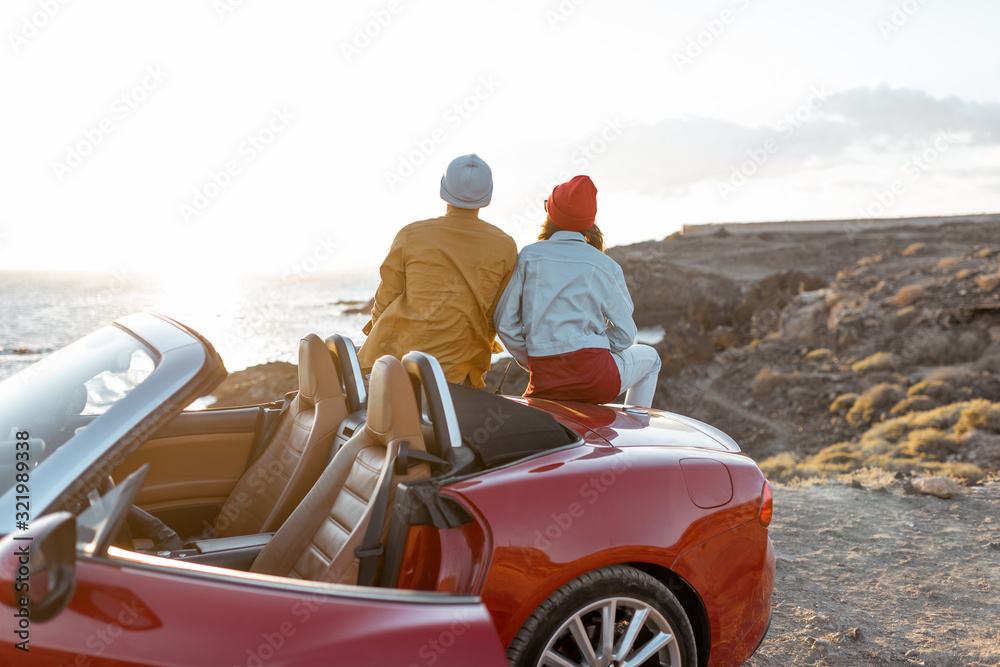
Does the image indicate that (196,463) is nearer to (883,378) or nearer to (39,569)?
(39,569)

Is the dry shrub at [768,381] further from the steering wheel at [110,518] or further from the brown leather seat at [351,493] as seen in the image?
the steering wheel at [110,518]

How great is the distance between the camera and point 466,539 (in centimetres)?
219

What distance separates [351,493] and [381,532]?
360 millimetres

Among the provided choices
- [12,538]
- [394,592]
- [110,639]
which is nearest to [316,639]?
[394,592]

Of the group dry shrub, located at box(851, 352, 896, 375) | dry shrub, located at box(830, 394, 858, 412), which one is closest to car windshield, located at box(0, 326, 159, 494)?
dry shrub, located at box(830, 394, 858, 412)

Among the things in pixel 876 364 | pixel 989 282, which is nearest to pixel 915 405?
pixel 876 364

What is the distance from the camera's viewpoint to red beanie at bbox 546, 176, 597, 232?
12.5 feet

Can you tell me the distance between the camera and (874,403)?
1500 centimetres

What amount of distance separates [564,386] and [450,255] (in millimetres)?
975

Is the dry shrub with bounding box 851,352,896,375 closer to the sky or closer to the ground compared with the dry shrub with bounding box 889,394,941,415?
closer to the sky

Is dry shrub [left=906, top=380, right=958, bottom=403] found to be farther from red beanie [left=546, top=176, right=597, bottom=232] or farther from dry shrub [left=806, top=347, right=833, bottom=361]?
red beanie [left=546, top=176, right=597, bottom=232]

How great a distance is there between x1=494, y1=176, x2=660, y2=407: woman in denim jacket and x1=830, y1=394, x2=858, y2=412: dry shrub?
546 inches

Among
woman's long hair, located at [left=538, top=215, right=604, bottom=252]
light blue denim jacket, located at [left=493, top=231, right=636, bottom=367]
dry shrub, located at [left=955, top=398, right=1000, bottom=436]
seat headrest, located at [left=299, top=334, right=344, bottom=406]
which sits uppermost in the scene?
woman's long hair, located at [left=538, top=215, right=604, bottom=252]

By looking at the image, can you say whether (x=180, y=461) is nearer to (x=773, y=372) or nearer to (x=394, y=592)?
(x=394, y=592)
